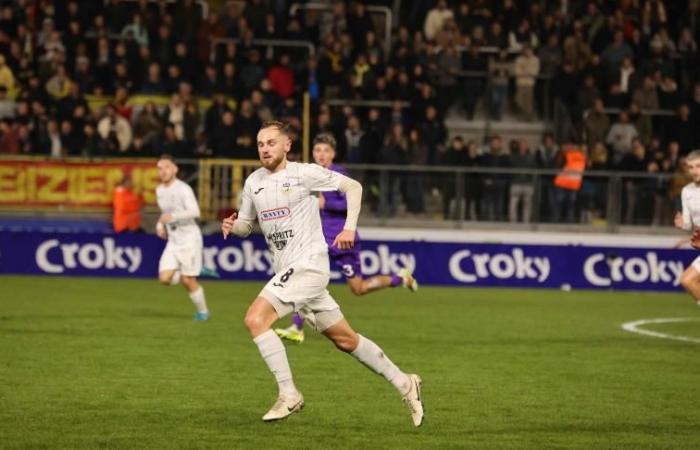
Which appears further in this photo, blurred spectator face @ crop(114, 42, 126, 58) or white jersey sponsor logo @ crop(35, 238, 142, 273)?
blurred spectator face @ crop(114, 42, 126, 58)

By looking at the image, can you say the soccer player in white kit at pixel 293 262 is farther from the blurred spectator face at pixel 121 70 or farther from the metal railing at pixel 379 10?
the metal railing at pixel 379 10

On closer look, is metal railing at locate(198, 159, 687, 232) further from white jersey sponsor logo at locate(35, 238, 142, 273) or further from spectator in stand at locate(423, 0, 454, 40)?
spectator in stand at locate(423, 0, 454, 40)

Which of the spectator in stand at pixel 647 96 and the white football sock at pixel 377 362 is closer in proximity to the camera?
the white football sock at pixel 377 362

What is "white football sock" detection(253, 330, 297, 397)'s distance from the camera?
9.27m

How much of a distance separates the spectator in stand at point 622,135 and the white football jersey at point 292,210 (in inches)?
714

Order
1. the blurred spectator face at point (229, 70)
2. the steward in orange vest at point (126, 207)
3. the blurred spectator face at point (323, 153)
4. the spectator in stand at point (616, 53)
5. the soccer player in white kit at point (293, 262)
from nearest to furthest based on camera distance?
the soccer player in white kit at point (293, 262), the blurred spectator face at point (323, 153), the steward in orange vest at point (126, 207), the blurred spectator face at point (229, 70), the spectator in stand at point (616, 53)

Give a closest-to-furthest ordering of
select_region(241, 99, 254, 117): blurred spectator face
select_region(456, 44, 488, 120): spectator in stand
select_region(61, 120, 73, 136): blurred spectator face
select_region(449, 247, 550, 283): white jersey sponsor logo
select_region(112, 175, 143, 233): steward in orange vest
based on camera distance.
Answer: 1. select_region(112, 175, 143, 233): steward in orange vest
2. select_region(449, 247, 550, 283): white jersey sponsor logo
3. select_region(61, 120, 73, 136): blurred spectator face
4. select_region(241, 99, 254, 117): blurred spectator face
5. select_region(456, 44, 488, 120): spectator in stand

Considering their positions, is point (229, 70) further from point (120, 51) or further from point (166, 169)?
point (166, 169)

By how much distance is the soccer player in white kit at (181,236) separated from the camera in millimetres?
17328

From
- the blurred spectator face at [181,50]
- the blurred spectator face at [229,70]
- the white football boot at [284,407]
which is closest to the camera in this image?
the white football boot at [284,407]

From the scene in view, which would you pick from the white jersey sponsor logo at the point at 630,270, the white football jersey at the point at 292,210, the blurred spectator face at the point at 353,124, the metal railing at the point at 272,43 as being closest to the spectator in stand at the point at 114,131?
the metal railing at the point at 272,43

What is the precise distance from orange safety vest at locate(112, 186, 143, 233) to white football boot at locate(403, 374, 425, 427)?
1574cm

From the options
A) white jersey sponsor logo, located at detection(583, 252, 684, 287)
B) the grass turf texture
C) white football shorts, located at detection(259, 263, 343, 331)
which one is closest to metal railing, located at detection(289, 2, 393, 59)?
white jersey sponsor logo, located at detection(583, 252, 684, 287)

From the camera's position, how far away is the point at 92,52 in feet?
91.0
